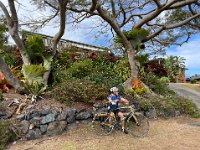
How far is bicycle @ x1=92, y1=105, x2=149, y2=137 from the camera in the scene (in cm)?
686

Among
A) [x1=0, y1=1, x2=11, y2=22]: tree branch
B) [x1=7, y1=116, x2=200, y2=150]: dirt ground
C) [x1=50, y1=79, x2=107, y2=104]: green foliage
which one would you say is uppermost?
[x1=0, y1=1, x2=11, y2=22]: tree branch

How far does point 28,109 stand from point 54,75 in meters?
2.61

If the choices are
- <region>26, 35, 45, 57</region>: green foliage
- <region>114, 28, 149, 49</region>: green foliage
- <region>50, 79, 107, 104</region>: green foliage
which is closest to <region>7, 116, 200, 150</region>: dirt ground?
<region>50, 79, 107, 104</region>: green foliage

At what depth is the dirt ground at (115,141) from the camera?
591 centimetres

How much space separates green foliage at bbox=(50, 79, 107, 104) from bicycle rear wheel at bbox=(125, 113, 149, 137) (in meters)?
1.03

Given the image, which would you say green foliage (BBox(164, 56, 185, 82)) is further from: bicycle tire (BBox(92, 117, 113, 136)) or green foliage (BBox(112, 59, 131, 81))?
bicycle tire (BBox(92, 117, 113, 136))

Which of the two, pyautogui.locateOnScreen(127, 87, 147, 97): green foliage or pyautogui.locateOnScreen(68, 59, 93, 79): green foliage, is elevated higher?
pyautogui.locateOnScreen(68, 59, 93, 79): green foliage

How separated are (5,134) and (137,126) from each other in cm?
323

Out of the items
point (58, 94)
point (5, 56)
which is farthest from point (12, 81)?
point (5, 56)

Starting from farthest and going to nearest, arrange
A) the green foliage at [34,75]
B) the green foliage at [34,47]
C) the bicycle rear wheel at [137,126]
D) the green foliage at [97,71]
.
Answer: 1. the green foliage at [34,47]
2. the green foliage at [97,71]
3. the green foliage at [34,75]
4. the bicycle rear wheel at [137,126]

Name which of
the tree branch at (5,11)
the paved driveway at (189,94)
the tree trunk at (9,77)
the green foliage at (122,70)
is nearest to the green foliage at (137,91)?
the green foliage at (122,70)

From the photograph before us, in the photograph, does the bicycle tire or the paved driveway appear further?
the paved driveway

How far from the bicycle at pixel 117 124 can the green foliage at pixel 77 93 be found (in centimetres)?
61

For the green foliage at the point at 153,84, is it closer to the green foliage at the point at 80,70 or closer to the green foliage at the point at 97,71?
the green foliage at the point at 97,71
